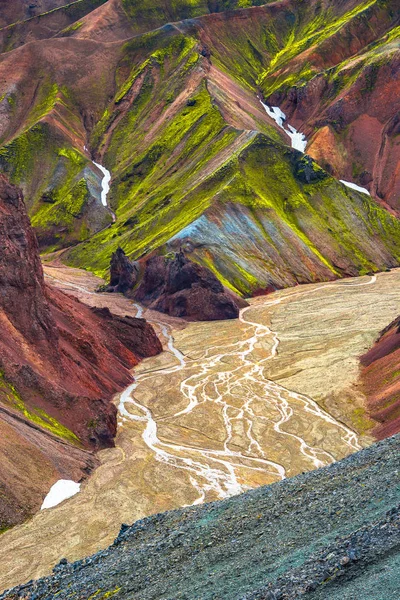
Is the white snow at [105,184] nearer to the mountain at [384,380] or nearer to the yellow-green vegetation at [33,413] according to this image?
the mountain at [384,380]

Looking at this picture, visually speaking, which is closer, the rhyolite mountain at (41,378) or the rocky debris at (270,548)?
the rocky debris at (270,548)

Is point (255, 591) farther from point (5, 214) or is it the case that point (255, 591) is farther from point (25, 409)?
point (5, 214)

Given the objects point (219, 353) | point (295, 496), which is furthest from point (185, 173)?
point (295, 496)

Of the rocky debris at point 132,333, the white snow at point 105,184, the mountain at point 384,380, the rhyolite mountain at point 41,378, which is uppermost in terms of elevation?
the white snow at point 105,184

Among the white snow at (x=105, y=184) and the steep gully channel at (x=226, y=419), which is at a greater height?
the white snow at (x=105, y=184)

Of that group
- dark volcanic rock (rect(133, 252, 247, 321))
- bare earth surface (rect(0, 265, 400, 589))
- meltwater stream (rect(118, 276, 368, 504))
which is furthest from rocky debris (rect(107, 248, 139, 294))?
meltwater stream (rect(118, 276, 368, 504))

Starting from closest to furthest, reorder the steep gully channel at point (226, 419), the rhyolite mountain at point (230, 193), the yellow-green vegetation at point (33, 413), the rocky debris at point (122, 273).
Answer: the steep gully channel at point (226, 419) < the yellow-green vegetation at point (33, 413) < the rocky debris at point (122, 273) < the rhyolite mountain at point (230, 193)

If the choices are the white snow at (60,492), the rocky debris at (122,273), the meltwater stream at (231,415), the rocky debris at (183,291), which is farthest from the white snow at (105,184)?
the white snow at (60,492)

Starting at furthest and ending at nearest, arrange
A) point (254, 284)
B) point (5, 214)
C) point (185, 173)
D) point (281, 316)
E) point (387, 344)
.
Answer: point (185, 173)
point (254, 284)
point (281, 316)
point (387, 344)
point (5, 214)
